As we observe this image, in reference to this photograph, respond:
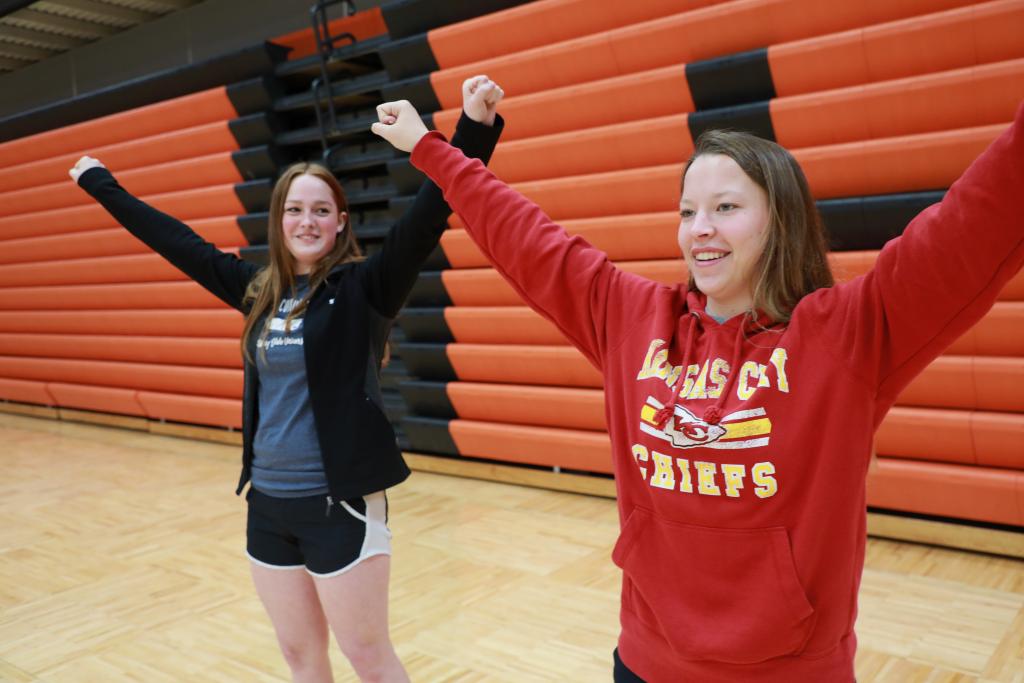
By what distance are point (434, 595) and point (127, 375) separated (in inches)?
183

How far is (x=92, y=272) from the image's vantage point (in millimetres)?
7234

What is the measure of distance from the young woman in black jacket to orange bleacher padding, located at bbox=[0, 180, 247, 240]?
4.41m

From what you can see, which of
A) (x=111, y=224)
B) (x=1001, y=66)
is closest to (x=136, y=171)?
Answer: (x=111, y=224)

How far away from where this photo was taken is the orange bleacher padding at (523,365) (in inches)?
180

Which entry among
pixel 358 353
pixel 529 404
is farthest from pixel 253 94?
pixel 358 353

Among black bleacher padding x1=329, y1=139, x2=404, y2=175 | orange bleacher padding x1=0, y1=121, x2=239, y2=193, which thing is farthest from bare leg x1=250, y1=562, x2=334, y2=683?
orange bleacher padding x1=0, y1=121, x2=239, y2=193

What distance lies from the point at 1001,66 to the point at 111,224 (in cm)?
634

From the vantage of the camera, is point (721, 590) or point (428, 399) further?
point (428, 399)

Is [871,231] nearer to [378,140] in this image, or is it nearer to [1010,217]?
[1010,217]

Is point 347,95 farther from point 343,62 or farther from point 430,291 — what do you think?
point 430,291

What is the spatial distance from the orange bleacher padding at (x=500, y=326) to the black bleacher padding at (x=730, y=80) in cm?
135

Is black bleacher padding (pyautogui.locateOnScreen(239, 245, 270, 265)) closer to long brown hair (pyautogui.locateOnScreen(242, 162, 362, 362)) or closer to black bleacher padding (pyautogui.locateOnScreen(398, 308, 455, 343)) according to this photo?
black bleacher padding (pyautogui.locateOnScreen(398, 308, 455, 343))

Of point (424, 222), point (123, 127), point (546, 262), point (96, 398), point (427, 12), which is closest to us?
point (546, 262)

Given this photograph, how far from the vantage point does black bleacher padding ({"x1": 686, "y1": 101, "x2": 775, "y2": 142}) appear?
385cm
